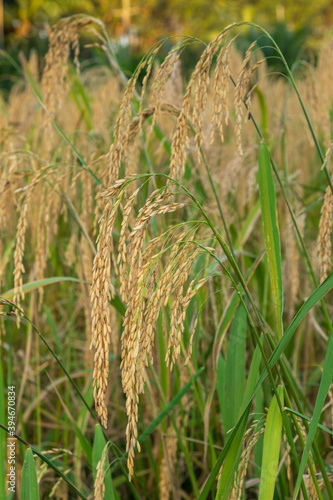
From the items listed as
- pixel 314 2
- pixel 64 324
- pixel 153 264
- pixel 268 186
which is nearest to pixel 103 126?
pixel 64 324

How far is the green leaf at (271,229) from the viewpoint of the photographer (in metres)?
0.74

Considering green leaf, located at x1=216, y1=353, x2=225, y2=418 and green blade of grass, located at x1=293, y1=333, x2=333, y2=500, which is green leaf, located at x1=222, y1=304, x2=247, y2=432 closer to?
green leaf, located at x1=216, y1=353, x2=225, y2=418

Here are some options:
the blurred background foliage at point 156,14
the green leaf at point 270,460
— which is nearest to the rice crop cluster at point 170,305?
the green leaf at point 270,460


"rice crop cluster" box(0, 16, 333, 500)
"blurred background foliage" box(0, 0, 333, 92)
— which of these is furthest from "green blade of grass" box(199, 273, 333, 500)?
"blurred background foliage" box(0, 0, 333, 92)

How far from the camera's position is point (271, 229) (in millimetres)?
754

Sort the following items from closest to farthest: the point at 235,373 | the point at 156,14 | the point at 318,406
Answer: the point at 318,406, the point at 235,373, the point at 156,14

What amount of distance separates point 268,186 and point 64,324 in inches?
38.3

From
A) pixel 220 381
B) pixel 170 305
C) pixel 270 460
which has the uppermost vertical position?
pixel 170 305

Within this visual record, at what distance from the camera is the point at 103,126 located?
201 cm

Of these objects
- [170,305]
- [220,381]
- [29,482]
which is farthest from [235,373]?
[29,482]

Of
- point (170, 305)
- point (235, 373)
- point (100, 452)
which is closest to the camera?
point (100, 452)

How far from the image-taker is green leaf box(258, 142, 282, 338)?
0.74 metres

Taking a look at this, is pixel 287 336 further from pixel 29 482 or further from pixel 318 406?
pixel 29 482

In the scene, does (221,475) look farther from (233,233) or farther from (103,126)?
(103,126)
